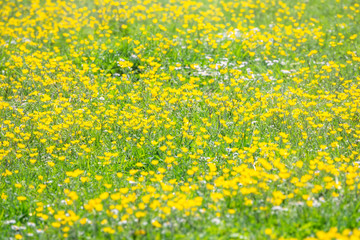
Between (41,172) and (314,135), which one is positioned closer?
(41,172)

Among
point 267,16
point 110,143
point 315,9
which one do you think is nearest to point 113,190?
point 110,143

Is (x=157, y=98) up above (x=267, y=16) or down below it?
below

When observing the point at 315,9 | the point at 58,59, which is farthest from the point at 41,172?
the point at 315,9

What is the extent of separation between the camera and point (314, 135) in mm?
4617

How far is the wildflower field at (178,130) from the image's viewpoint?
326 centimetres

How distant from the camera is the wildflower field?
3.26 m

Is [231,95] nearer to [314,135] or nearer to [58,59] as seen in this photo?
[314,135]

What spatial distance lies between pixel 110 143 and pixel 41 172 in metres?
0.84

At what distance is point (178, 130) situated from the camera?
490 centimetres

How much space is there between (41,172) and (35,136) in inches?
27.5

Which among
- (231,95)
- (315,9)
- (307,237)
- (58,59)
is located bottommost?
(307,237)

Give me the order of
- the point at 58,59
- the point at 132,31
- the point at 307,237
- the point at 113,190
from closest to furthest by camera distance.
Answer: the point at 307,237 → the point at 113,190 → the point at 58,59 → the point at 132,31

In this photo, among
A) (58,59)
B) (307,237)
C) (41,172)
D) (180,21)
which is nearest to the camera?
(307,237)

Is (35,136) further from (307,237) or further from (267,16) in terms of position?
(267,16)
